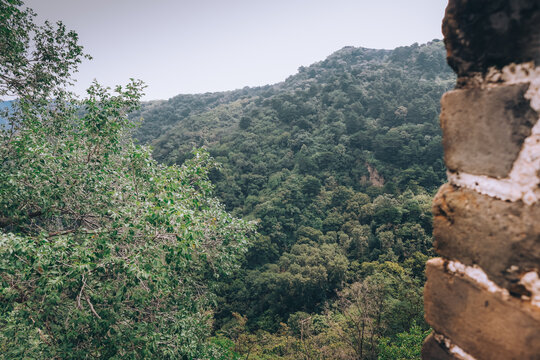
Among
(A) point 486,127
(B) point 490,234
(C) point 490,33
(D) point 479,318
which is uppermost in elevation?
(C) point 490,33

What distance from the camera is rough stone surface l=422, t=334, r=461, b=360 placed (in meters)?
0.89

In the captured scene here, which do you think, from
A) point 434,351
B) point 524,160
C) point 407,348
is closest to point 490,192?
point 524,160

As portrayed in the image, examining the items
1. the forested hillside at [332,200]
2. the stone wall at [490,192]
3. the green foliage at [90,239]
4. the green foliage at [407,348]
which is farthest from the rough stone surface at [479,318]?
the forested hillside at [332,200]

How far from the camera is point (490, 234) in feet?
2.49

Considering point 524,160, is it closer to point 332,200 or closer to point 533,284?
point 533,284

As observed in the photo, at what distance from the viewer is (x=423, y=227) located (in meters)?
21.2

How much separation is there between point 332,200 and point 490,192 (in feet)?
98.8

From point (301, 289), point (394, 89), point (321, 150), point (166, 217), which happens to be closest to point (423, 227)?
point (301, 289)

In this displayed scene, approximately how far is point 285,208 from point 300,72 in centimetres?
5782

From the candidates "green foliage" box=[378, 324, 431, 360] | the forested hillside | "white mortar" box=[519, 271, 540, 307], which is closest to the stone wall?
"white mortar" box=[519, 271, 540, 307]

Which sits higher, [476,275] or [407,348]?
[476,275]

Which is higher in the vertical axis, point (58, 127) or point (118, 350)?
point (58, 127)

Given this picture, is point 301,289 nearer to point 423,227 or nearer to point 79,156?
point 423,227

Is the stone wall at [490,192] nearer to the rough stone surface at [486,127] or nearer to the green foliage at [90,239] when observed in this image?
the rough stone surface at [486,127]
